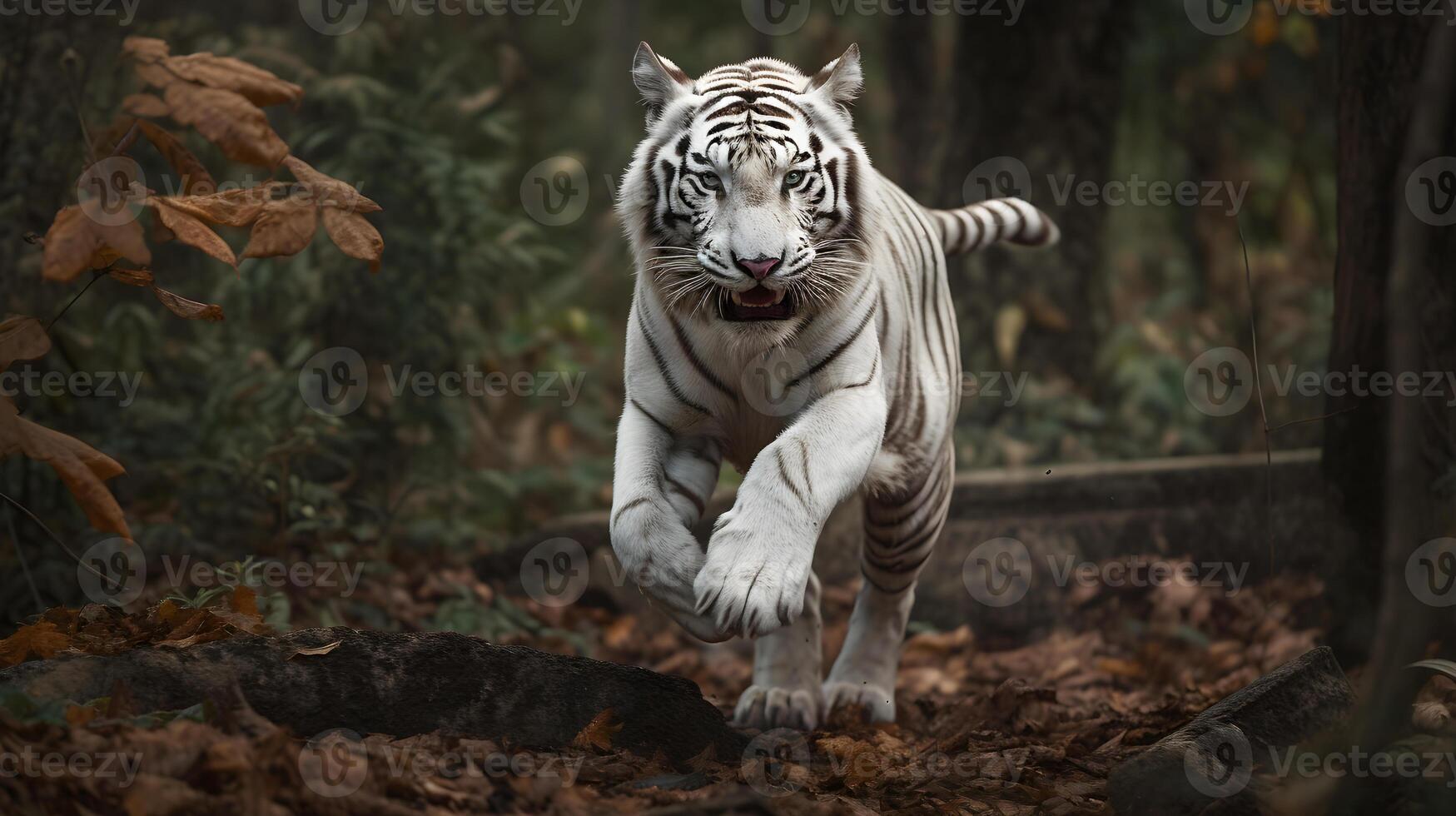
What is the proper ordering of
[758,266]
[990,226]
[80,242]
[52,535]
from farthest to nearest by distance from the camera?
[990,226] → [758,266] → [52,535] → [80,242]

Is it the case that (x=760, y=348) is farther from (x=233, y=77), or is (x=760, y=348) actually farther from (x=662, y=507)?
(x=233, y=77)

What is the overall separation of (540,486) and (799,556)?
3709 millimetres

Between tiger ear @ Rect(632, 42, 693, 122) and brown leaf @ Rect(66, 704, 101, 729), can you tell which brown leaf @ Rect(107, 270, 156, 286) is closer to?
brown leaf @ Rect(66, 704, 101, 729)

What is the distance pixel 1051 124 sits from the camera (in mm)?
7371

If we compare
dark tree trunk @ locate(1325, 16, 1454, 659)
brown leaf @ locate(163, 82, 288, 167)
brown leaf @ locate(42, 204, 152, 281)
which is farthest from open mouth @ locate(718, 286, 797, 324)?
dark tree trunk @ locate(1325, 16, 1454, 659)

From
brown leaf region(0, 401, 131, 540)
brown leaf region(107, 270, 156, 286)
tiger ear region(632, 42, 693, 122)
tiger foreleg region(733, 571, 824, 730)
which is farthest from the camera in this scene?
tiger foreleg region(733, 571, 824, 730)

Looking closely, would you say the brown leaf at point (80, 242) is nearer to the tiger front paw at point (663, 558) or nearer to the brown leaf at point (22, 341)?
the brown leaf at point (22, 341)

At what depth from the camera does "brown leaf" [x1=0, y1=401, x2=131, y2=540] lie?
2.79 meters

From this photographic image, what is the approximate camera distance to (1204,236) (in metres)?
10.1

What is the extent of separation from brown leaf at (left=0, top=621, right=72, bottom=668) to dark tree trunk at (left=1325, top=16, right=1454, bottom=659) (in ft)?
12.6

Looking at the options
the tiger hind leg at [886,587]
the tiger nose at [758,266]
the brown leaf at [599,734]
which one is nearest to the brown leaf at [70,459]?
the brown leaf at [599,734]

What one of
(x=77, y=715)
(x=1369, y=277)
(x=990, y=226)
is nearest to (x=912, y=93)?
(x=990, y=226)

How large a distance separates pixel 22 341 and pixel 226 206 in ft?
1.88

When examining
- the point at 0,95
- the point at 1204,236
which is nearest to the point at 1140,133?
the point at 1204,236
